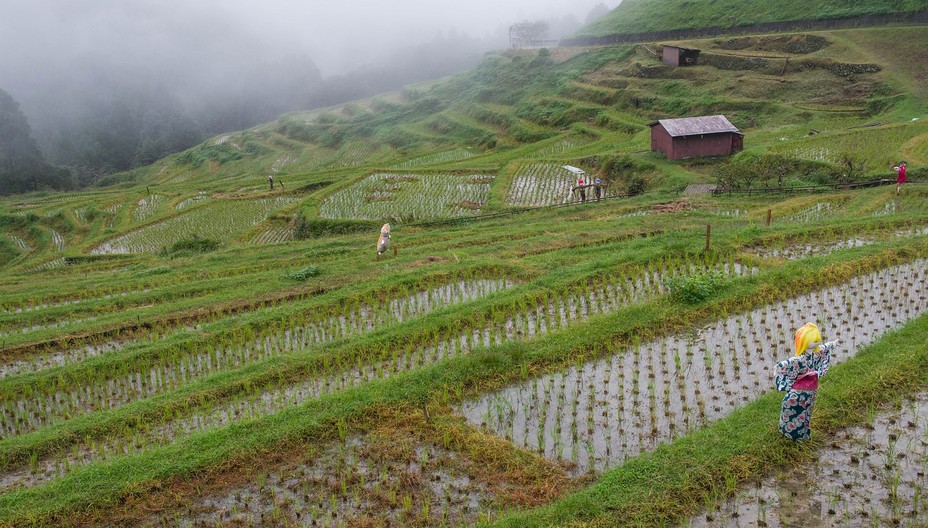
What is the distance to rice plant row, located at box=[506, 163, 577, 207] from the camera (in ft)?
85.4

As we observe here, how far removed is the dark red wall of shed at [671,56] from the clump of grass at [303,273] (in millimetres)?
36598

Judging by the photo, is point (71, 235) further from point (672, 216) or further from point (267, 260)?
point (672, 216)

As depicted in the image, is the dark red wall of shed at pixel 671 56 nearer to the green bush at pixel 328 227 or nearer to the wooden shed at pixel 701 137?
the wooden shed at pixel 701 137

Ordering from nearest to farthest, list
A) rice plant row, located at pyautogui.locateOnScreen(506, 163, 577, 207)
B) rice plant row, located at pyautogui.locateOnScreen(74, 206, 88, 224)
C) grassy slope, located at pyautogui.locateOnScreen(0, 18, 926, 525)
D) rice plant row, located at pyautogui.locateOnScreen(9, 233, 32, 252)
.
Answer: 1. grassy slope, located at pyautogui.locateOnScreen(0, 18, 926, 525)
2. rice plant row, located at pyautogui.locateOnScreen(506, 163, 577, 207)
3. rice plant row, located at pyautogui.locateOnScreen(9, 233, 32, 252)
4. rice plant row, located at pyautogui.locateOnScreen(74, 206, 88, 224)

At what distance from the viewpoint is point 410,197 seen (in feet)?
95.1

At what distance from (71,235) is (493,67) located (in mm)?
45434

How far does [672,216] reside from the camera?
1986 cm

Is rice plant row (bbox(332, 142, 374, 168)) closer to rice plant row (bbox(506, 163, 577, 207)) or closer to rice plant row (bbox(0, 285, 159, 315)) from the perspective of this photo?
rice plant row (bbox(506, 163, 577, 207))

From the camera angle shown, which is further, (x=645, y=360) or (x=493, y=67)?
(x=493, y=67)

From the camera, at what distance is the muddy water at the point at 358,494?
6.99 metres

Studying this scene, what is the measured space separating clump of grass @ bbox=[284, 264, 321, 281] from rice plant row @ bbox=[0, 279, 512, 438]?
2.49 metres

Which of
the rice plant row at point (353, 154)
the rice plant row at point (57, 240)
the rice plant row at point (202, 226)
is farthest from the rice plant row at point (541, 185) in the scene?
the rice plant row at point (57, 240)

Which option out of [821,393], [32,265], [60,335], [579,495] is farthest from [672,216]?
[32,265]

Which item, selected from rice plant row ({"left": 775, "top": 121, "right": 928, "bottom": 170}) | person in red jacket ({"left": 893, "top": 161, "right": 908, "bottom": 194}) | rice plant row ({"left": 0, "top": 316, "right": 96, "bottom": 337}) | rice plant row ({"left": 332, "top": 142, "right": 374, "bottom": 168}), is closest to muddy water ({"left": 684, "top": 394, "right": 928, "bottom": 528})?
rice plant row ({"left": 0, "top": 316, "right": 96, "bottom": 337})
